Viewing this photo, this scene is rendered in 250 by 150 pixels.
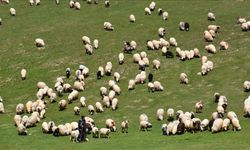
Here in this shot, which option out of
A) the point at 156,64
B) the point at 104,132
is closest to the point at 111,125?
the point at 104,132

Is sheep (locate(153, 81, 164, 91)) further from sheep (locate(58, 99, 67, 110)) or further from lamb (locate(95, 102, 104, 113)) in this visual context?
sheep (locate(58, 99, 67, 110))

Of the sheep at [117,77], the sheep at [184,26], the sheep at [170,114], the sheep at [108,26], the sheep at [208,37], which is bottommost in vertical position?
the sheep at [170,114]

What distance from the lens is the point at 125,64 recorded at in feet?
174

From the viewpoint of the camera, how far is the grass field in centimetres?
3781

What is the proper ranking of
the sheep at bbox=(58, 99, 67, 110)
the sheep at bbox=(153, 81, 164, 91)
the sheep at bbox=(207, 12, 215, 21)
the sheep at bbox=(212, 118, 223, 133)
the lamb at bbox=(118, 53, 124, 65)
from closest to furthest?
the sheep at bbox=(212, 118, 223, 133), the sheep at bbox=(58, 99, 67, 110), the sheep at bbox=(153, 81, 164, 91), the lamb at bbox=(118, 53, 124, 65), the sheep at bbox=(207, 12, 215, 21)

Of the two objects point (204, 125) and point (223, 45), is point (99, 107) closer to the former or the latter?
point (204, 125)

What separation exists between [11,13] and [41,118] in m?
27.7

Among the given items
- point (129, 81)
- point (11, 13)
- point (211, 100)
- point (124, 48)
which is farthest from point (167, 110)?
point (11, 13)

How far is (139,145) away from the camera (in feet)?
116

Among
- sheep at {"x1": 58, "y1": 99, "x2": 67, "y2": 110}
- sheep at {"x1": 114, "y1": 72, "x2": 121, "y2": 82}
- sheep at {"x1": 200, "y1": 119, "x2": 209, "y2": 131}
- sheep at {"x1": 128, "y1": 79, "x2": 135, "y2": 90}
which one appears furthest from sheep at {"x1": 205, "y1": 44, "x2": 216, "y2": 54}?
sheep at {"x1": 200, "y1": 119, "x2": 209, "y2": 131}

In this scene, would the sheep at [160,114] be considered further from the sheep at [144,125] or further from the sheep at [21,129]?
the sheep at [21,129]

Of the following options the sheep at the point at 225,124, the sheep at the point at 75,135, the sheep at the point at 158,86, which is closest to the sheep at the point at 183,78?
the sheep at the point at 158,86

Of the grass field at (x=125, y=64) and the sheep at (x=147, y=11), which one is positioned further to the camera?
the sheep at (x=147, y=11)

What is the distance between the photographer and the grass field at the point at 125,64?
37812mm
